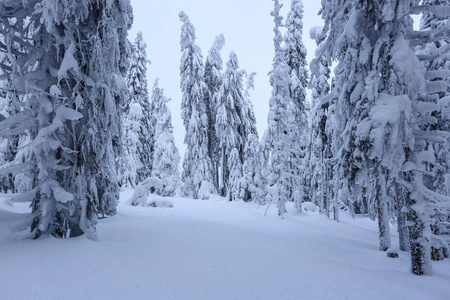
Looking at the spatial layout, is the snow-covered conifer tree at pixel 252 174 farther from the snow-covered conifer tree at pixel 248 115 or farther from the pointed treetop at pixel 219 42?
the pointed treetop at pixel 219 42

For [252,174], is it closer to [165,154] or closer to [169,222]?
[165,154]

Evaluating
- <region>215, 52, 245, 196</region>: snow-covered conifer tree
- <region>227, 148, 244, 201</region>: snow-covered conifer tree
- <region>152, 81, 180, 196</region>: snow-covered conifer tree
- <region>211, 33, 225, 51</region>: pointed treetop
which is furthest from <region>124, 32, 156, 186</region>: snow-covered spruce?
<region>227, 148, 244, 201</region>: snow-covered conifer tree

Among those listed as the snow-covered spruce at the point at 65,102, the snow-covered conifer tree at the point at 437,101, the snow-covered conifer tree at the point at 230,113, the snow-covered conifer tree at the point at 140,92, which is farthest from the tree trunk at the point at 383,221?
the snow-covered conifer tree at the point at 140,92

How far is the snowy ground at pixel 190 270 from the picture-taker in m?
4.45

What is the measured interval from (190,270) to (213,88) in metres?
25.8

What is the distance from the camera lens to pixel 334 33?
26.4 feet

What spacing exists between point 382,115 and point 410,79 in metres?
1.07

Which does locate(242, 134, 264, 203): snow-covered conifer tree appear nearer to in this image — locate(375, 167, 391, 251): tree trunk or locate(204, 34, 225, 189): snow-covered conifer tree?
locate(204, 34, 225, 189): snow-covered conifer tree

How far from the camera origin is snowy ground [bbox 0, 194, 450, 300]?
4.45 meters

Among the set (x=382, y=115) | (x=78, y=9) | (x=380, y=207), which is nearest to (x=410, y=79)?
(x=382, y=115)

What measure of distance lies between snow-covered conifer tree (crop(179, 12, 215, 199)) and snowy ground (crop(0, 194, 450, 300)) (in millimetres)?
17491

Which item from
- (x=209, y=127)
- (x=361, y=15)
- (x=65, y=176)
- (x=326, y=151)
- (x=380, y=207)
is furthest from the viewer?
(x=209, y=127)

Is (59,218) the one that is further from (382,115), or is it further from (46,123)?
(382,115)

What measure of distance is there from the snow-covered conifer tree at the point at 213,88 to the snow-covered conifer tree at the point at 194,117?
55.1 inches
